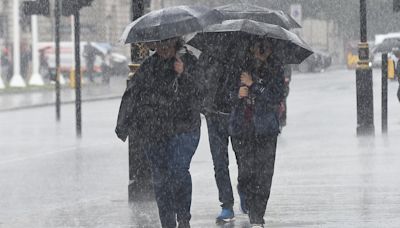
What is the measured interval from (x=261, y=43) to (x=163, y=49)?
0.89 meters

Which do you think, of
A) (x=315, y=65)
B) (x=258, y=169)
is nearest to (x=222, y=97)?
(x=258, y=169)

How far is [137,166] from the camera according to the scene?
1271cm

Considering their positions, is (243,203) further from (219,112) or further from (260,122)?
(260,122)

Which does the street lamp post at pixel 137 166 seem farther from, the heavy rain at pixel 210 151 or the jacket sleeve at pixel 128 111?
the jacket sleeve at pixel 128 111

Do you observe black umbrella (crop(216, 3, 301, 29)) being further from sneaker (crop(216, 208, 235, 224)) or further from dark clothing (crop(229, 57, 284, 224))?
sneaker (crop(216, 208, 235, 224))

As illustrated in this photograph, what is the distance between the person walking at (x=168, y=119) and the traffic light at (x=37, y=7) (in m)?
16.7

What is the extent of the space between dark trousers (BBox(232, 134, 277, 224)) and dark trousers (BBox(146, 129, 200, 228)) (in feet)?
1.89

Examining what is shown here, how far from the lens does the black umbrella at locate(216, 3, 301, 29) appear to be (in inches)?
444

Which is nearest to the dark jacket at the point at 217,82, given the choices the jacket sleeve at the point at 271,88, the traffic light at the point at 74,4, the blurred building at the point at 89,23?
the jacket sleeve at the point at 271,88

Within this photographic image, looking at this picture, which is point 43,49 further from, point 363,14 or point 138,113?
point 138,113

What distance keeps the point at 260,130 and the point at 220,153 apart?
104cm

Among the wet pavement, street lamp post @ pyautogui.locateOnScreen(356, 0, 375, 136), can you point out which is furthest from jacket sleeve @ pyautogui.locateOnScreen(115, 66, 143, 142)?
street lamp post @ pyautogui.locateOnScreen(356, 0, 375, 136)

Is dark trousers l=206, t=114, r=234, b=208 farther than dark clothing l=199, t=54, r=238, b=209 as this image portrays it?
Yes

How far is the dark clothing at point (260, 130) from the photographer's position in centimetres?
1041
